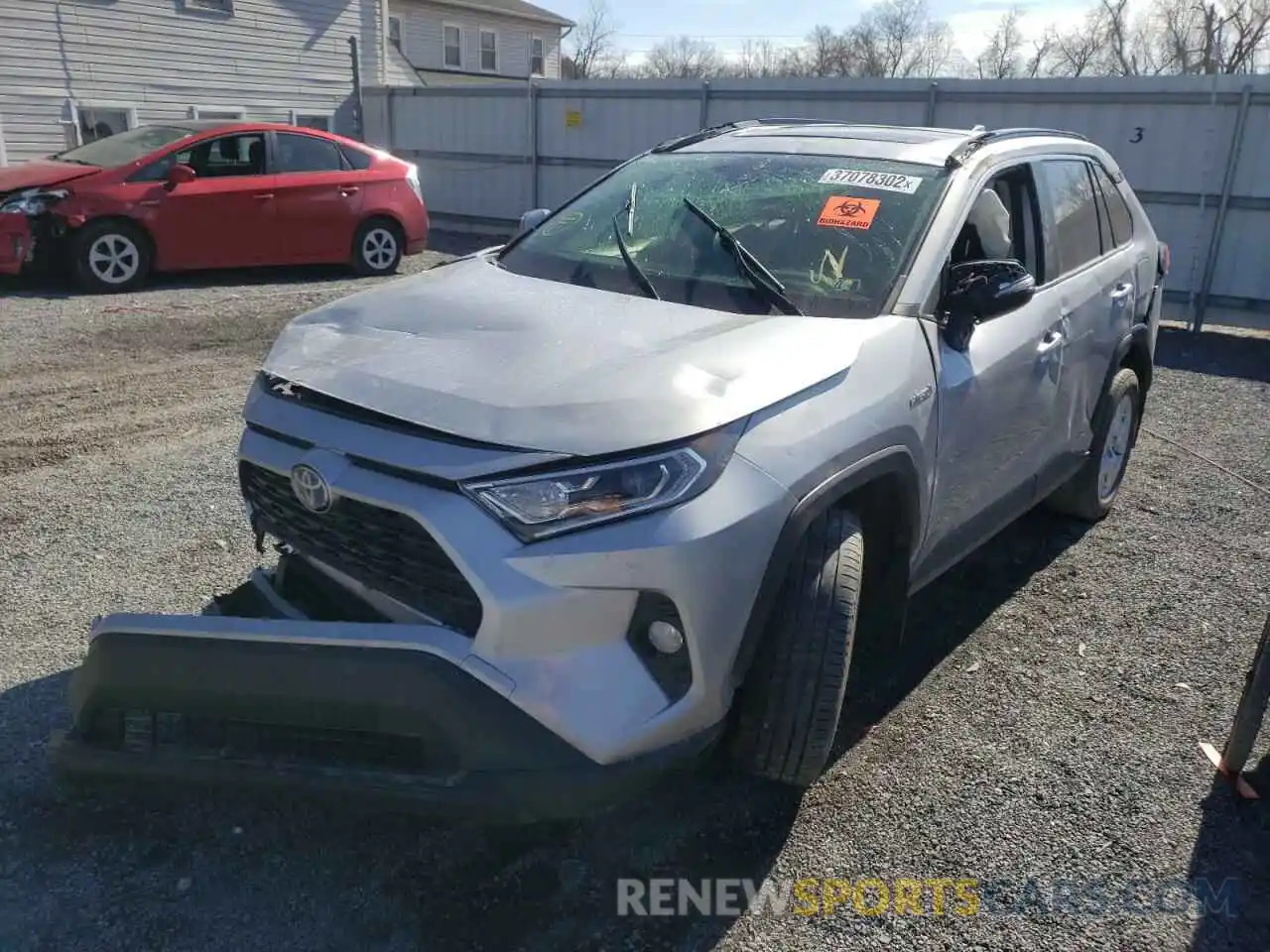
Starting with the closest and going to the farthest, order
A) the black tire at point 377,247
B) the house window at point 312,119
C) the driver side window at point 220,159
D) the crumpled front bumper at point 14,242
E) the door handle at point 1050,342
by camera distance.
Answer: the door handle at point 1050,342 < the crumpled front bumper at point 14,242 < the driver side window at point 220,159 < the black tire at point 377,247 < the house window at point 312,119

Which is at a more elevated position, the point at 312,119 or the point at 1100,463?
the point at 312,119

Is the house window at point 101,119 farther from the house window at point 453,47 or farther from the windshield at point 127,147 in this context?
the house window at point 453,47

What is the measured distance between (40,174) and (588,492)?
31.2 ft

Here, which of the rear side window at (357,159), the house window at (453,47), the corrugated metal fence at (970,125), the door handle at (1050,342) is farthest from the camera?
the house window at (453,47)

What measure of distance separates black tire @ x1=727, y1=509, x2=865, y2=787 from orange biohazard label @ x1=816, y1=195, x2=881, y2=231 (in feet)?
4.04

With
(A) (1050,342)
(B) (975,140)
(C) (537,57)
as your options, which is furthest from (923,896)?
(C) (537,57)

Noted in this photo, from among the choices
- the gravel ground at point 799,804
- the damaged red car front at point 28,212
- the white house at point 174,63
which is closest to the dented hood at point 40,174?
the damaged red car front at point 28,212

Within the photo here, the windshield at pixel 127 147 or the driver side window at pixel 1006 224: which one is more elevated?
the driver side window at pixel 1006 224

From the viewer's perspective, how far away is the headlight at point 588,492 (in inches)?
91.8

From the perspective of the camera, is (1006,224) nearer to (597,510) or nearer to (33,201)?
(597,510)

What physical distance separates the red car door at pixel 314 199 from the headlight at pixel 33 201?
2.05 meters

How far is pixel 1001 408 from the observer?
362 cm

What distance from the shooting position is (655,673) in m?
2.41

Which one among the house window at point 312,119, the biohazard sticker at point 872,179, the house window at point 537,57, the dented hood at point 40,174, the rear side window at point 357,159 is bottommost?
the dented hood at point 40,174
